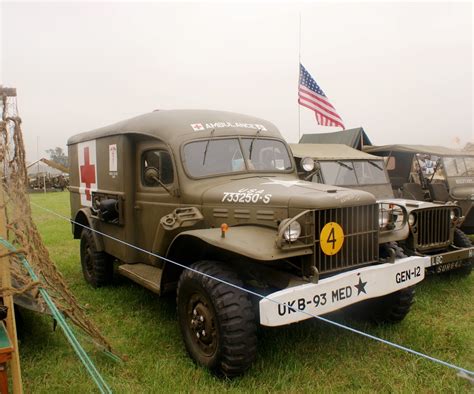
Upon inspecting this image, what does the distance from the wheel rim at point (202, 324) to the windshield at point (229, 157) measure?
1304 mm

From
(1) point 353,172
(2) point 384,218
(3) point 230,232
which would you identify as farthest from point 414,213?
(3) point 230,232

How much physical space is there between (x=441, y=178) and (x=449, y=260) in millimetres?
3367

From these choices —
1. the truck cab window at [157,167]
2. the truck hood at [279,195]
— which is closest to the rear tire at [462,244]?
the truck hood at [279,195]

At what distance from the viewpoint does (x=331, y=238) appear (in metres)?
3.28

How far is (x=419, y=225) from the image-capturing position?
5.23 meters

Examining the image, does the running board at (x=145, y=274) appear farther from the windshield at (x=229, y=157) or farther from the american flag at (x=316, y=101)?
the american flag at (x=316, y=101)

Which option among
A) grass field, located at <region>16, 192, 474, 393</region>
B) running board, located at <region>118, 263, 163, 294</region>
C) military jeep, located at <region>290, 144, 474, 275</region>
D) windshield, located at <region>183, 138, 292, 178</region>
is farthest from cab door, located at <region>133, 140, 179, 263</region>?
military jeep, located at <region>290, 144, 474, 275</region>

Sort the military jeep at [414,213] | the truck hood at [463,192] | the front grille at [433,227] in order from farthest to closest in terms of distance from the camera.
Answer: the truck hood at [463,192], the front grille at [433,227], the military jeep at [414,213]

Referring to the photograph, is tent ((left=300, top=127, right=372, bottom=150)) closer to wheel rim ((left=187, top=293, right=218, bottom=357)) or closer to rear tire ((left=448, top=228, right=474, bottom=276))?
rear tire ((left=448, top=228, right=474, bottom=276))

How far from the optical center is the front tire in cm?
303

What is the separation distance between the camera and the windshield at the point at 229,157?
4273 millimetres

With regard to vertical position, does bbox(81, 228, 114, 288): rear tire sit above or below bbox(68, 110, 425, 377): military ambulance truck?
below

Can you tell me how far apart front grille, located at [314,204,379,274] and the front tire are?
0.68 meters

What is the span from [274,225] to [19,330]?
2600 mm
